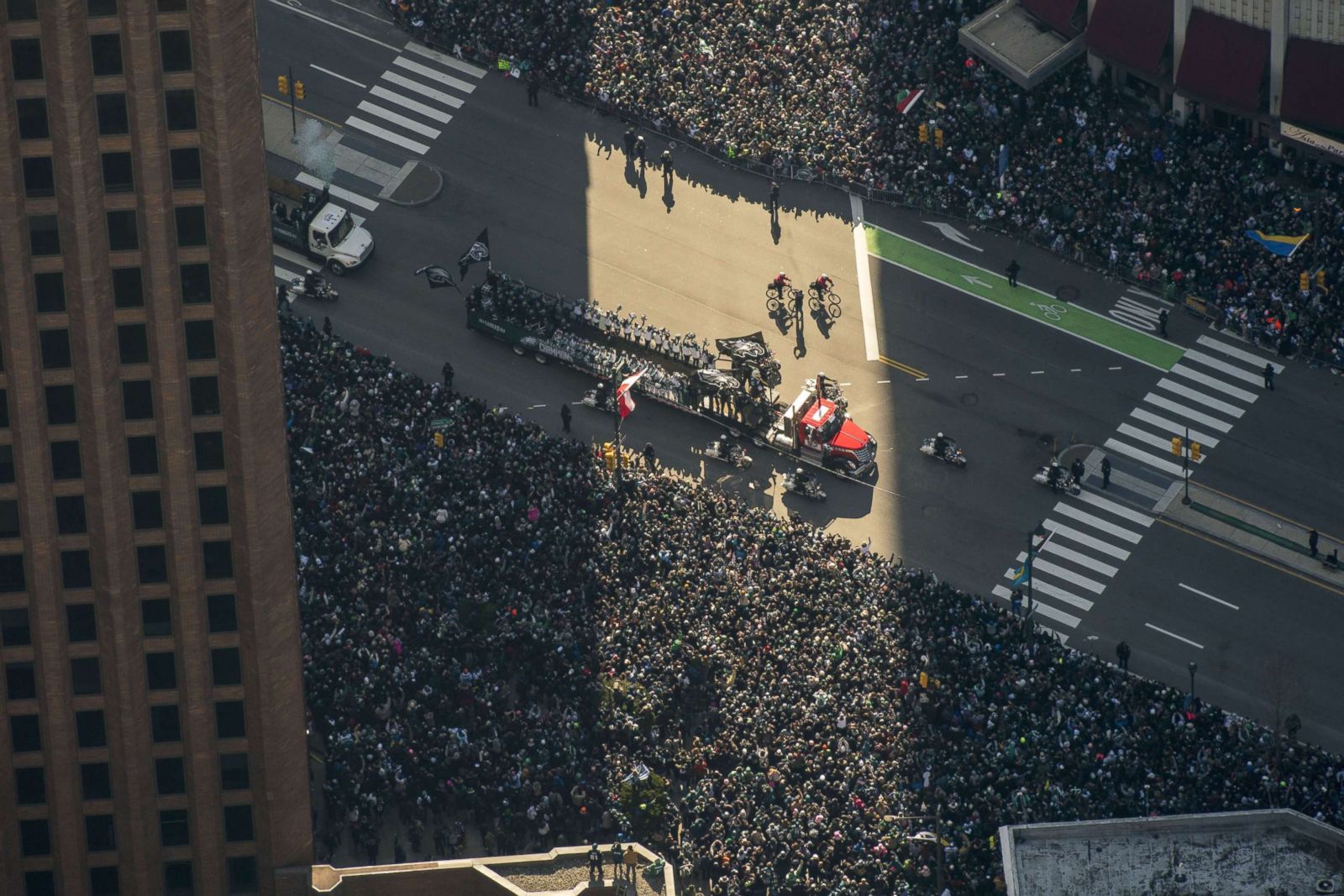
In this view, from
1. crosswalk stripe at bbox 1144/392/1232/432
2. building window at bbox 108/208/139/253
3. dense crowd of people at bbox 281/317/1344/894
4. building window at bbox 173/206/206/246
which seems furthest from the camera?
crosswalk stripe at bbox 1144/392/1232/432

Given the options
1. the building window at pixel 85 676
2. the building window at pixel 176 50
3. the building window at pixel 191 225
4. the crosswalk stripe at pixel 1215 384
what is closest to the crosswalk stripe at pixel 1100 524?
the crosswalk stripe at pixel 1215 384

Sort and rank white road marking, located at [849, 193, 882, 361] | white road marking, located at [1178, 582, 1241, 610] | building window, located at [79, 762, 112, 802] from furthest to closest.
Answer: white road marking, located at [849, 193, 882, 361], white road marking, located at [1178, 582, 1241, 610], building window, located at [79, 762, 112, 802]

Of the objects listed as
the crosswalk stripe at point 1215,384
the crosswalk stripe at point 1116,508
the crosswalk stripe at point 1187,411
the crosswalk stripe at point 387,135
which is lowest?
the crosswalk stripe at point 1116,508

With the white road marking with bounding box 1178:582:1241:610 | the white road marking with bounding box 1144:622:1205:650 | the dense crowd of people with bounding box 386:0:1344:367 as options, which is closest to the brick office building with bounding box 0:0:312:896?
the white road marking with bounding box 1144:622:1205:650

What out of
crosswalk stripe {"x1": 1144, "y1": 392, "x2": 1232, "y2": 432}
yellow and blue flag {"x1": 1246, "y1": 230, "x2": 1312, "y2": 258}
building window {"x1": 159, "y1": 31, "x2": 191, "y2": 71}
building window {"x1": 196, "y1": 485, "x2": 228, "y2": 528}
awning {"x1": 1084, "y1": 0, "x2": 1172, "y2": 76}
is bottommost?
building window {"x1": 196, "y1": 485, "x2": 228, "y2": 528}

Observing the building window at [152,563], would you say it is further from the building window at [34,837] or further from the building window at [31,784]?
the building window at [34,837]

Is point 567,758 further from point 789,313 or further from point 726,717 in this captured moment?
point 789,313

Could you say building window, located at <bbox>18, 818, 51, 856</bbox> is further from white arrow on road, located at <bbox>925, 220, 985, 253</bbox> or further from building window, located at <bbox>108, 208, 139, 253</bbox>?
white arrow on road, located at <bbox>925, 220, 985, 253</bbox>

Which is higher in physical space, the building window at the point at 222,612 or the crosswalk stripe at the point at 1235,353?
the crosswalk stripe at the point at 1235,353
